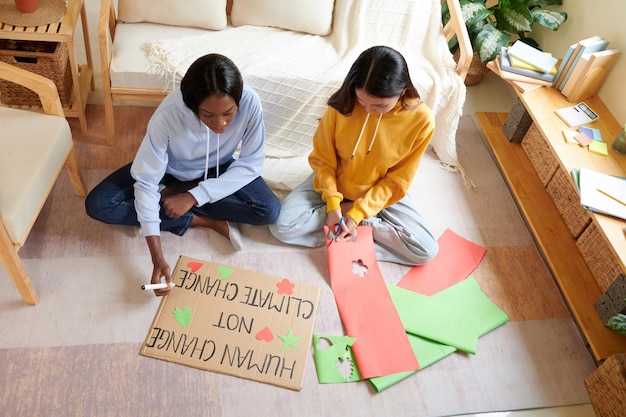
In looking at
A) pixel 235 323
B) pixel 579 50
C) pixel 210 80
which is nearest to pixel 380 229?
pixel 235 323

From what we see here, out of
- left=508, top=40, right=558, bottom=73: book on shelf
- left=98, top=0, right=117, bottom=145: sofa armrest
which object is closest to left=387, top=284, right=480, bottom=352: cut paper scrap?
left=508, top=40, right=558, bottom=73: book on shelf

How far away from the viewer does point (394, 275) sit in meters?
1.91

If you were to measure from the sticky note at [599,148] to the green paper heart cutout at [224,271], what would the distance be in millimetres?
1354

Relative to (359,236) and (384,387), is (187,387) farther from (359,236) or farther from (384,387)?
(359,236)

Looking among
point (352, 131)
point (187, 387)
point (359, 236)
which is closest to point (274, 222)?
point (359, 236)

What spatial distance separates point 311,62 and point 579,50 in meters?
1.02

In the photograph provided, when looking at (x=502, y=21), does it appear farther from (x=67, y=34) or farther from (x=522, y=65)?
(x=67, y=34)

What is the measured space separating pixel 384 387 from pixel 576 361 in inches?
25.8

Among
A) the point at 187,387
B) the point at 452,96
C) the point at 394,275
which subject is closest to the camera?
the point at 187,387

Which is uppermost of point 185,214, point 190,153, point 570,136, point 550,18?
point 550,18

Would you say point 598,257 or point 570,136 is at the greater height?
point 570,136

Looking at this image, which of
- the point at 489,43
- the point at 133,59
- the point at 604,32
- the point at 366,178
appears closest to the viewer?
the point at 366,178

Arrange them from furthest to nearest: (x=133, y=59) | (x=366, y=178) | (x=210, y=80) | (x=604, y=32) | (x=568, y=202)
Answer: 1. (x=604, y=32)
2. (x=568, y=202)
3. (x=133, y=59)
4. (x=366, y=178)
5. (x=210, y=80)

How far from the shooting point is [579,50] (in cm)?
211
